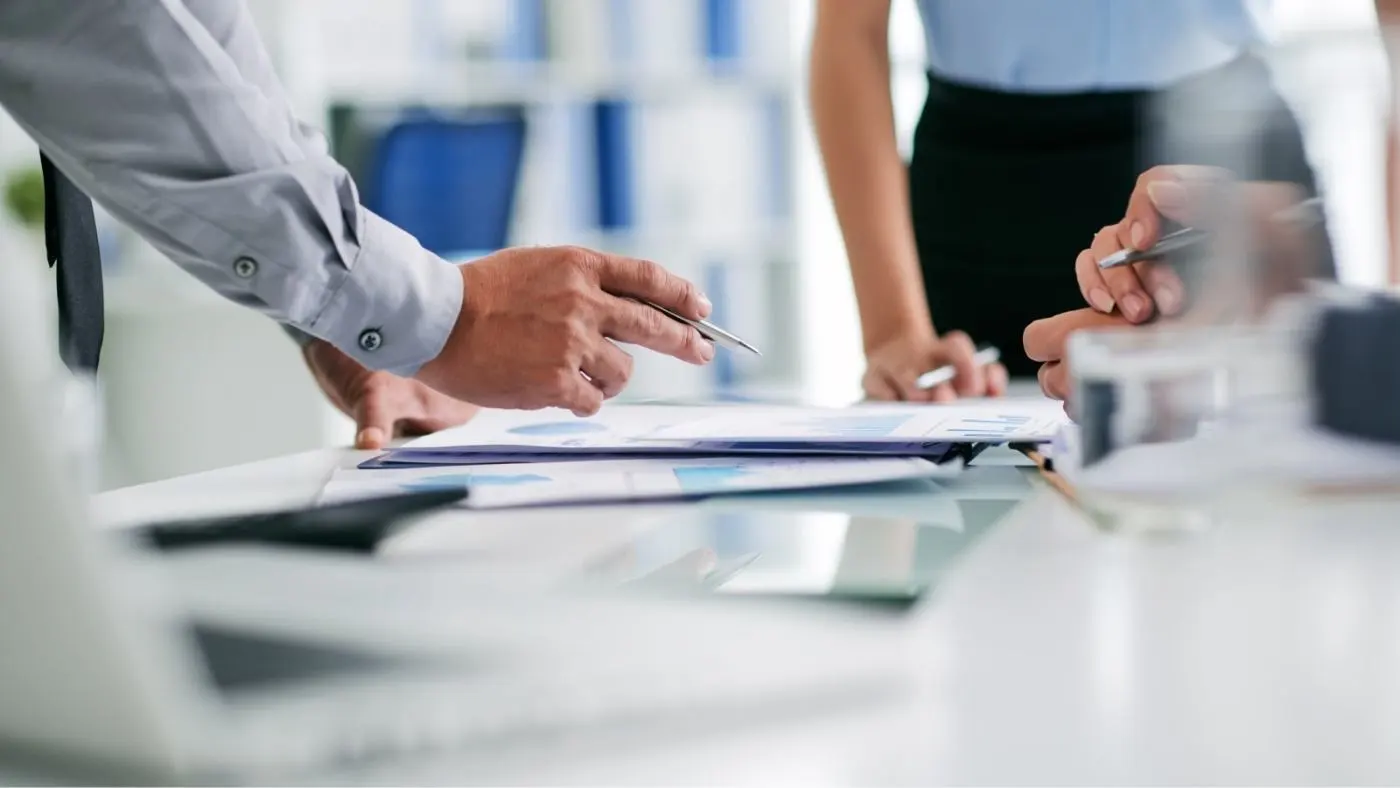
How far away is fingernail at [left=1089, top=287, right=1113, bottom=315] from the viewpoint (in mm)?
832

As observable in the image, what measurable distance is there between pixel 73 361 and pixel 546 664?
0.87 m

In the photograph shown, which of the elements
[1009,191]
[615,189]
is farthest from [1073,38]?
[615,189]

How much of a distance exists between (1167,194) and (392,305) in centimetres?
49

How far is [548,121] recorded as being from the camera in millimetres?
2883

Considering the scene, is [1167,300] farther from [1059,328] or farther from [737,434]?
[737,434]

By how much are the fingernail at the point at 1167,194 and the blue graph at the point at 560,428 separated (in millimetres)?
395

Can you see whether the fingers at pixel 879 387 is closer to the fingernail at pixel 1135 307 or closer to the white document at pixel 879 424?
the white document at pixel 879 424

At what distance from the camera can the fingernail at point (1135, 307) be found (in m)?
0.77

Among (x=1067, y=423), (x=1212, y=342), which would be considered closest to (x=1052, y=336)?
(x=1067, y=423)

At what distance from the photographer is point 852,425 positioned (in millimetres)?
861

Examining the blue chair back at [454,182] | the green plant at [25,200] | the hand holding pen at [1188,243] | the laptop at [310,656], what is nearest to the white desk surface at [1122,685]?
the laptop at [310,656]

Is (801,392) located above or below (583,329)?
below

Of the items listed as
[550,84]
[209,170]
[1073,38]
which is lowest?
[209,170]

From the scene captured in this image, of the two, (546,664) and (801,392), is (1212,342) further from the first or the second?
(801,392)
